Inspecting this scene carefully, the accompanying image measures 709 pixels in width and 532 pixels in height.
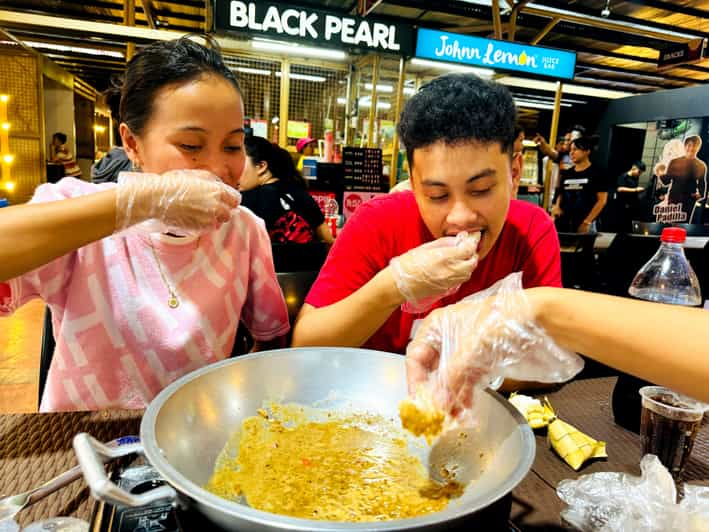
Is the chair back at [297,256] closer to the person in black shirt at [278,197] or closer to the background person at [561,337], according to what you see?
the person in black shirt at [278,197]

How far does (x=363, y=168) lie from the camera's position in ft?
15.9

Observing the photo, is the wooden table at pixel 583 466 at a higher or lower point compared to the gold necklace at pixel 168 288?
lower

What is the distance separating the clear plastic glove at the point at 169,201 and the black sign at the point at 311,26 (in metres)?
2.93

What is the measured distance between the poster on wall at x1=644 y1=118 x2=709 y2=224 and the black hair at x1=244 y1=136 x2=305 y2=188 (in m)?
6.94

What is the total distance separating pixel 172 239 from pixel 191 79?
44 centimetres

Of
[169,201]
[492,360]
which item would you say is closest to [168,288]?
[169,201]

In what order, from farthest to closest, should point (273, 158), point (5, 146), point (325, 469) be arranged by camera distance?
1. point (5, 146)
2. point (273, 158)
3. point (325, 469)

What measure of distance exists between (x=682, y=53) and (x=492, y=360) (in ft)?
25.8

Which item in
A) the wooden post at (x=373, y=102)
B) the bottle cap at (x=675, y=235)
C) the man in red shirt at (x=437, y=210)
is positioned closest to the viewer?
the bottle cap at (x=675, y=235)

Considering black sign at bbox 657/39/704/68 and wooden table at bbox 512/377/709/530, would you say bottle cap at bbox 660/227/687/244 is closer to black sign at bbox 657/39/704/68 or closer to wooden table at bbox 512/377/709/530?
wooden table at bbox 512/377/709/530

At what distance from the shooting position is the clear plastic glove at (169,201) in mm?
983

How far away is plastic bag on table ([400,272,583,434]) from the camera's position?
0.84 metres

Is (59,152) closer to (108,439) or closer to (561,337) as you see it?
(108,439)

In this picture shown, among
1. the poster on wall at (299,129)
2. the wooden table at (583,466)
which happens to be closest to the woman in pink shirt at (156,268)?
the wooden table at (583,466)
